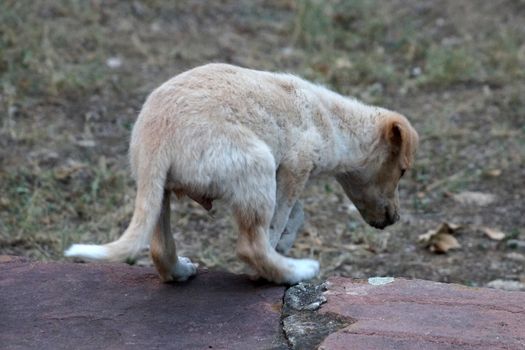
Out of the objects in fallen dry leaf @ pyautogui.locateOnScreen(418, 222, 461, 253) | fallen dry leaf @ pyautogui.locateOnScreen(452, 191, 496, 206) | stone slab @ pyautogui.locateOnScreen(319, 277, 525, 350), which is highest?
stone slab @ pyautogui.locateOnScreen(319, 277, 525, 350)

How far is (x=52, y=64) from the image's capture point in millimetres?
7727

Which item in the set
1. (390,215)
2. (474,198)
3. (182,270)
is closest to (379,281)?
(182,270)

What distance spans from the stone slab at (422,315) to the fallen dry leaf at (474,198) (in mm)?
2406

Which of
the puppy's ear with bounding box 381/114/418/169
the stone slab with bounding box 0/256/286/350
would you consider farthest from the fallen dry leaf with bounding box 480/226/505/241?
the stone slab with bounding box 0/256/286/350

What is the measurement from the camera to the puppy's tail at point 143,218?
3.73 metres

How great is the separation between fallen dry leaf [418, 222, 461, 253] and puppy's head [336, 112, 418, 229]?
668 millimetres

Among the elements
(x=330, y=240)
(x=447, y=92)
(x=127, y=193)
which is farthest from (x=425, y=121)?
(x=127, y=193)

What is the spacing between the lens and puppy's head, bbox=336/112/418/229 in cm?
484

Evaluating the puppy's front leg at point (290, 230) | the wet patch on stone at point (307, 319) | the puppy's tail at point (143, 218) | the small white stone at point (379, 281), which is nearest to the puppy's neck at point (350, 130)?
the puppy's front leg at point (290, 230)

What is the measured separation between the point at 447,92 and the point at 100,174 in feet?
10.9

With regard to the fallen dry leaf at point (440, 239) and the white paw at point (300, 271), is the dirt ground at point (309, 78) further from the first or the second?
the white paw at point (300, 271)

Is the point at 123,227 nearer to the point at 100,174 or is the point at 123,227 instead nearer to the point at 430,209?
the point at 100,174

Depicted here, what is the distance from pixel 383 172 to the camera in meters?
5.03

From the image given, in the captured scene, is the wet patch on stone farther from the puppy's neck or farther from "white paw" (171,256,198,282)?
the puppy's neck
